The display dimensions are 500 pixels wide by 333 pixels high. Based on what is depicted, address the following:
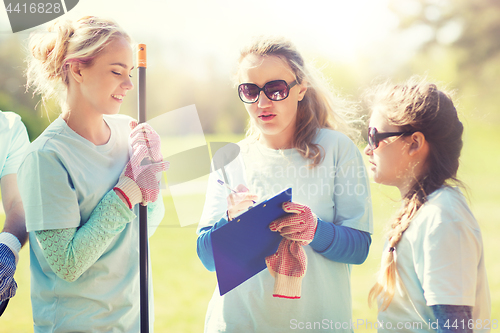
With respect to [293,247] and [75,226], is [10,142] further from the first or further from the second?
[293,247]

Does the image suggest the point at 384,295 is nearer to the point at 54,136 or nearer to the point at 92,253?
the point at 92,253

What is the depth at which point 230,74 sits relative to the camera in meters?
1.86

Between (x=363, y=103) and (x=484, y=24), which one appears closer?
(x=363, y=103)

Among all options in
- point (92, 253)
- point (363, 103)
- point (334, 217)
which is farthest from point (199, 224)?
point (363, 103)

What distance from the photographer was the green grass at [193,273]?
6238mm

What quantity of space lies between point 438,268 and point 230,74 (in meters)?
1.21

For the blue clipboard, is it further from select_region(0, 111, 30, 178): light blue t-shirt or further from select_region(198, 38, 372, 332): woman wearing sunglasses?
select_region(0, 111, 30, 178): light blue t-shirt

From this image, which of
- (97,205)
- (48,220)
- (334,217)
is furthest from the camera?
(334,217)

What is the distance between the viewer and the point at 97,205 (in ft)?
4.70

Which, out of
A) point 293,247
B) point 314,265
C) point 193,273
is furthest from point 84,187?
point 193,273

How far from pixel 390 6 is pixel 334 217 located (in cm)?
1697

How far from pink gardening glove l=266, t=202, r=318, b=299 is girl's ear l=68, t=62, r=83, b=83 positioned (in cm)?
91

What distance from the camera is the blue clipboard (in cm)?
126

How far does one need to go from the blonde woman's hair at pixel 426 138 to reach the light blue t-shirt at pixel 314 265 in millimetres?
123
